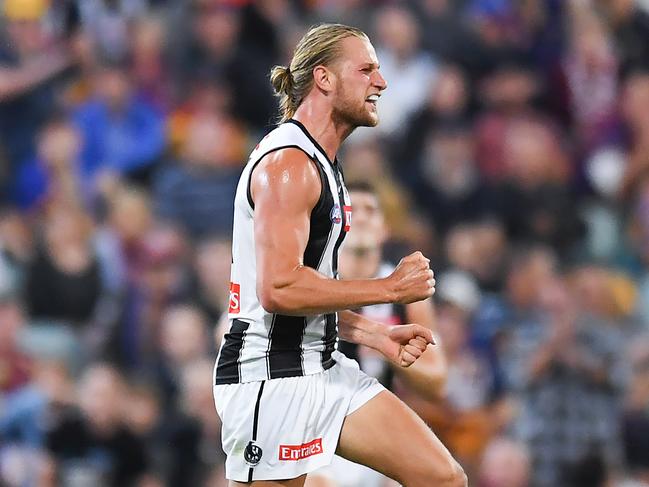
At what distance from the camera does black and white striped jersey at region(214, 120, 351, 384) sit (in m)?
4.10

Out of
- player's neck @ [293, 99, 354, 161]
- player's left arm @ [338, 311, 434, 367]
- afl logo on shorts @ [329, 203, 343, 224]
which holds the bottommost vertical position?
player's left arm @ [338, 311, 434, 367]

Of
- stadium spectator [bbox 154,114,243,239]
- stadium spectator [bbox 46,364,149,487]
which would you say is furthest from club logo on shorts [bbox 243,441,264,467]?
stadium spectator [bbox 154,114,243,239]

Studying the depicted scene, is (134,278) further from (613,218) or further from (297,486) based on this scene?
(297,486)

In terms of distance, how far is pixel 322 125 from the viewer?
4.29 meters

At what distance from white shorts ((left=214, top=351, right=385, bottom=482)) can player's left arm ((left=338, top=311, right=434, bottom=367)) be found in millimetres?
214

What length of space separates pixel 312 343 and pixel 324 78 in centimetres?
99

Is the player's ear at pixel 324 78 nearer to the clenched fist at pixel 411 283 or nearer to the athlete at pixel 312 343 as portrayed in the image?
the athlete at pixel 312 343

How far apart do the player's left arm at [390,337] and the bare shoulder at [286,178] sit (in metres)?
0.62

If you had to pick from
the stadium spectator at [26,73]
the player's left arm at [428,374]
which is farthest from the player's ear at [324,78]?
the stadium spectator at [26,73]

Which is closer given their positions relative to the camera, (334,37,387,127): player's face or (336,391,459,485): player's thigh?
(336,391,459,485): player's thigh

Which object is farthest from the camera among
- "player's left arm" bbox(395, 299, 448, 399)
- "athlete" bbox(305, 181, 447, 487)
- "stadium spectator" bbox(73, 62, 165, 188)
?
"stadium spectator" bbox(73, 62, 165, 188)

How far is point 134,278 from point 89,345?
617 millimetres

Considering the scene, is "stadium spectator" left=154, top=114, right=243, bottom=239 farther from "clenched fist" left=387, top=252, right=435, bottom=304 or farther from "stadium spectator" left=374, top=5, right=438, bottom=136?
"clenched fist" left=387, top=252, right=435, bottom=304

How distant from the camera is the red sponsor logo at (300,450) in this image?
4137 mm
